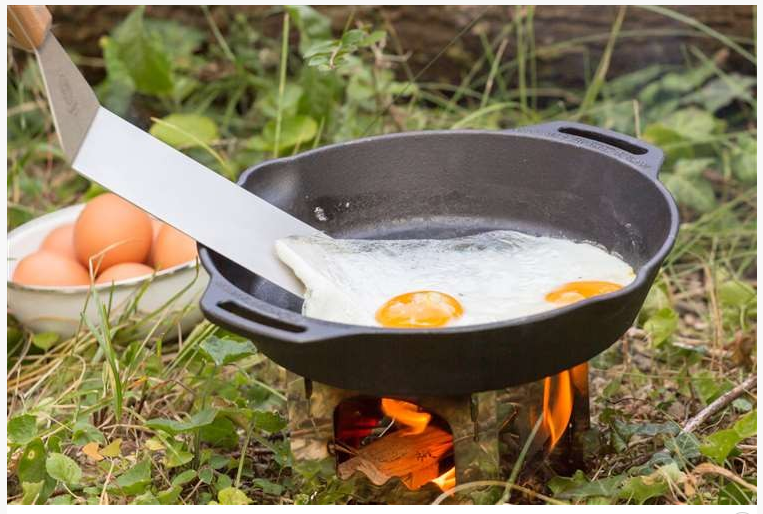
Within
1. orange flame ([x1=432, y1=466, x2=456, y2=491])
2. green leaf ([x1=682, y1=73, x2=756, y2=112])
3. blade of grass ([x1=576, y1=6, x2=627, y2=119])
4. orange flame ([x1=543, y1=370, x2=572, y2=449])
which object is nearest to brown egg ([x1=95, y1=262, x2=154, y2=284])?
orange flame ([x1=432, y1=466, x2=456, y2=491])

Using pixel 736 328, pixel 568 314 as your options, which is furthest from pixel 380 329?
pixel 736 328

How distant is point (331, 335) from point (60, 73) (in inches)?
33.1

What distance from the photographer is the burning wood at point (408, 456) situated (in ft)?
6.93

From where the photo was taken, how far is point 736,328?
3.00 m

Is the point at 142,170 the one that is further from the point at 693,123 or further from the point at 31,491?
the point at 693,123

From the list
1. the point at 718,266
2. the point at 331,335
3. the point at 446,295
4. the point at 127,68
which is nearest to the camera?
the point at 331,335

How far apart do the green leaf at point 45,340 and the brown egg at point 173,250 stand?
13.8 inches

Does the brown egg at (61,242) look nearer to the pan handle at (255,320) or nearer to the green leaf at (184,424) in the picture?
the green leaf at (184,424)

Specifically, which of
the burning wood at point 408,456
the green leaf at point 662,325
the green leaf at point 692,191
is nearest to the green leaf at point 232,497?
the burning wood at point 408,456

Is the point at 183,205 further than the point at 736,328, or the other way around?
the point at 736,328

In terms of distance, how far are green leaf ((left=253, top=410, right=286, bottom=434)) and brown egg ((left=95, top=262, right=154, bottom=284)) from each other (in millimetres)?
790

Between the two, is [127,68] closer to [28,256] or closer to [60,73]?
[28,256]

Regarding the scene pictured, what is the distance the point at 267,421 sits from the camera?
2.38 meters

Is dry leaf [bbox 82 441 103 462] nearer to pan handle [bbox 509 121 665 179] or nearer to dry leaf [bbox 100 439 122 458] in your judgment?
dry leaf [bbox 100 439 122 458]
